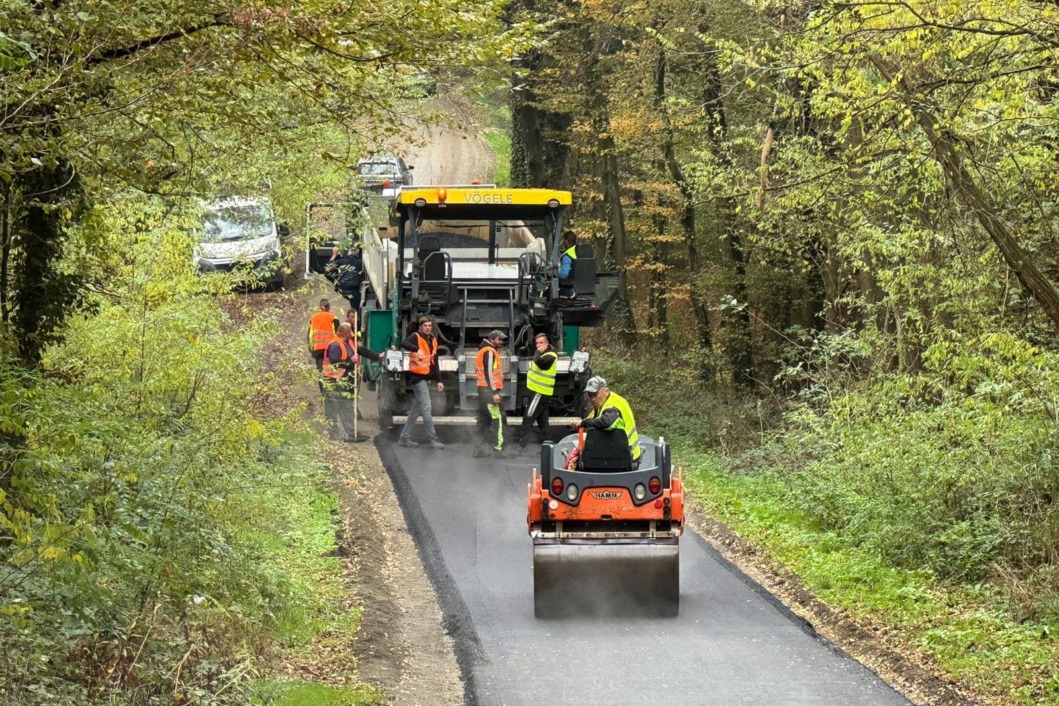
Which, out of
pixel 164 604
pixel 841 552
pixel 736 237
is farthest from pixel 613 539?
pixel 736 237

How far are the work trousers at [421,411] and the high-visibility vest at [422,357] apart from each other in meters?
0.20

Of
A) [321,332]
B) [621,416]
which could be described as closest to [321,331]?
[321,332]

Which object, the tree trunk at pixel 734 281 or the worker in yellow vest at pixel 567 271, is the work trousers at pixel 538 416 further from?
the tree trunk at pixel 734 281

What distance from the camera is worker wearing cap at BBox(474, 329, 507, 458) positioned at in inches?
663

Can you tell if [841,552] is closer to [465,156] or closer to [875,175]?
[875,175]

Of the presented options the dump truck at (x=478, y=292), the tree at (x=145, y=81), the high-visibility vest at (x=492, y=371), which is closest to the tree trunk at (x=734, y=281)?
the dump truck at (x=478, y=292)

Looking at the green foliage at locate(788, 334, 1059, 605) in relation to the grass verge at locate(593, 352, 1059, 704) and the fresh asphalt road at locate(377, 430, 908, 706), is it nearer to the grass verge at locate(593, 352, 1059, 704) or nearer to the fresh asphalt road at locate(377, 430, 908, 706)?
the grass verge at locate(593, 352, 1059, 704)

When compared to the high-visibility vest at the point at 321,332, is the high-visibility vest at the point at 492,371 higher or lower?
lower

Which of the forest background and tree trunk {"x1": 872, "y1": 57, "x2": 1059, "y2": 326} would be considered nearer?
the forest background

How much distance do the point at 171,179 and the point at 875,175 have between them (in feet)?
22.9

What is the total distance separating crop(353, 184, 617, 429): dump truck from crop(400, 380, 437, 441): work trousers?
280 millimetres

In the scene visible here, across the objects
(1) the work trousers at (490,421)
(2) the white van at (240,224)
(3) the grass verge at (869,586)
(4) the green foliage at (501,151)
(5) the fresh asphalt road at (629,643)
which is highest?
(4) the green foliage at (501,151)

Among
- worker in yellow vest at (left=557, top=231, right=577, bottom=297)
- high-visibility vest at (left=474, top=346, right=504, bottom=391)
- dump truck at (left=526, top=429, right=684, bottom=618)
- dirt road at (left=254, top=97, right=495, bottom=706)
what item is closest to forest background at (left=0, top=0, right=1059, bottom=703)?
dirt road at (left=254, top=97, right=495, bottom=706)

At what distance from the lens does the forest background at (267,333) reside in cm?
762
